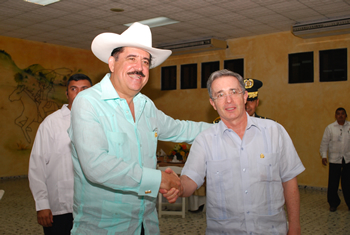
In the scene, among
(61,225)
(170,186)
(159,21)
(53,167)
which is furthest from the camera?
(159,21)

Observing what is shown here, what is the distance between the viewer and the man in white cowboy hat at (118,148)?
70.7 inches

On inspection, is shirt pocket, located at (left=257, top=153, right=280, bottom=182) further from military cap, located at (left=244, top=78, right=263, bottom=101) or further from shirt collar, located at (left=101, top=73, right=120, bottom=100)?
military cap, located at (left=244, top=78, right=263, bottom=101)

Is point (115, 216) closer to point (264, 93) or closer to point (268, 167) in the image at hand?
point (268, 167)

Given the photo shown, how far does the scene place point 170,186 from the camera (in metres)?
1.93

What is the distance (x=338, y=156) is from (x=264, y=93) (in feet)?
9.88

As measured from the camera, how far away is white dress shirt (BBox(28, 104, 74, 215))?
2891 mm

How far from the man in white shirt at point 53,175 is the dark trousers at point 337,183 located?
17.5ft

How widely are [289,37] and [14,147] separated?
325 inches

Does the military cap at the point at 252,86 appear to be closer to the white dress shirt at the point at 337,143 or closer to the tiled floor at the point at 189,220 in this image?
the tiled floor at the point at 189,220

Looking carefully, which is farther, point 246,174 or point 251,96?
point 251,96

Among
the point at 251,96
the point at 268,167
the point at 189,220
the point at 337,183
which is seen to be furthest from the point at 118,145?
the point at 337,183

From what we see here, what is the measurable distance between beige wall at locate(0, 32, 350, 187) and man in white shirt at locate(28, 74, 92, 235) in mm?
7028

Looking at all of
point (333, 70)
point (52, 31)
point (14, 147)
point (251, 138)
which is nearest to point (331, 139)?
point (333, 70)

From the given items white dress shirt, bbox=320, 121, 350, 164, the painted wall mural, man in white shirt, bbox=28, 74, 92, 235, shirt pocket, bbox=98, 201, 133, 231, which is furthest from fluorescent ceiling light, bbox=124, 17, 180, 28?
shirt pocket, bbox=98, 201, 133, 231
